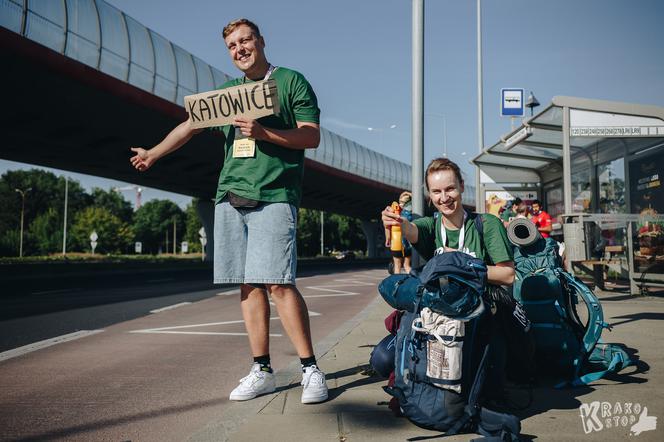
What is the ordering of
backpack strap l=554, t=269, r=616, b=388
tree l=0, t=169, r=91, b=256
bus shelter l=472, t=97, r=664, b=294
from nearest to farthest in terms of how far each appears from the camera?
backpack strap l=554, t=269, r=616, b=388, bus shelter l=472, t=97, r=664, b=294, tree l=0, t=169, r=91, b=256

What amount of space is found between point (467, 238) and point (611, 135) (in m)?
7.37

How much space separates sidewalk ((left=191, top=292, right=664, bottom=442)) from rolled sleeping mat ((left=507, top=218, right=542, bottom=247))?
39.2 inches

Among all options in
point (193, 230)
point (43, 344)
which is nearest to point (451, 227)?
point (43, 344)

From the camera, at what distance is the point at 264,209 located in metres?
3.21

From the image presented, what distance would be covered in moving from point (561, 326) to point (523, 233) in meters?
0.72

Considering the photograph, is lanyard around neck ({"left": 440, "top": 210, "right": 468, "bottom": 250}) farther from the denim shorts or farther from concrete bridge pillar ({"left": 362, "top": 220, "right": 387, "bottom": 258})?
concrete bridge pillar ({"left": 362, "top": 220, "right": 387, "bottom": 258})

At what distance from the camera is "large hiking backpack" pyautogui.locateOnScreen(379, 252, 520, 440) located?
8.17 feet

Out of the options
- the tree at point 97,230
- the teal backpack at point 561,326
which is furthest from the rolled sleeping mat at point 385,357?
the tree at point 97,230

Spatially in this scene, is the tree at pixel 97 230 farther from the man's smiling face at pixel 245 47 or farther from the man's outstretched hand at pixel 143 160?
the man's smiling face at pixel 245 47

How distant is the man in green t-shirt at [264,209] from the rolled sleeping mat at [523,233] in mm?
1586

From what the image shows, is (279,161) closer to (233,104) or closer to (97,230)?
(233,104)

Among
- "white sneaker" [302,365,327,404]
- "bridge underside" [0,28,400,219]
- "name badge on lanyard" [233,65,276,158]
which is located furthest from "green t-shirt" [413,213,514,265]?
"bridge underside" [0,28,400,219]

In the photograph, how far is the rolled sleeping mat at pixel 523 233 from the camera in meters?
3.76

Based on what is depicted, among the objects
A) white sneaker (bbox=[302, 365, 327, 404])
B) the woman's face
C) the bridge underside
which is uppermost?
the bridge underside
